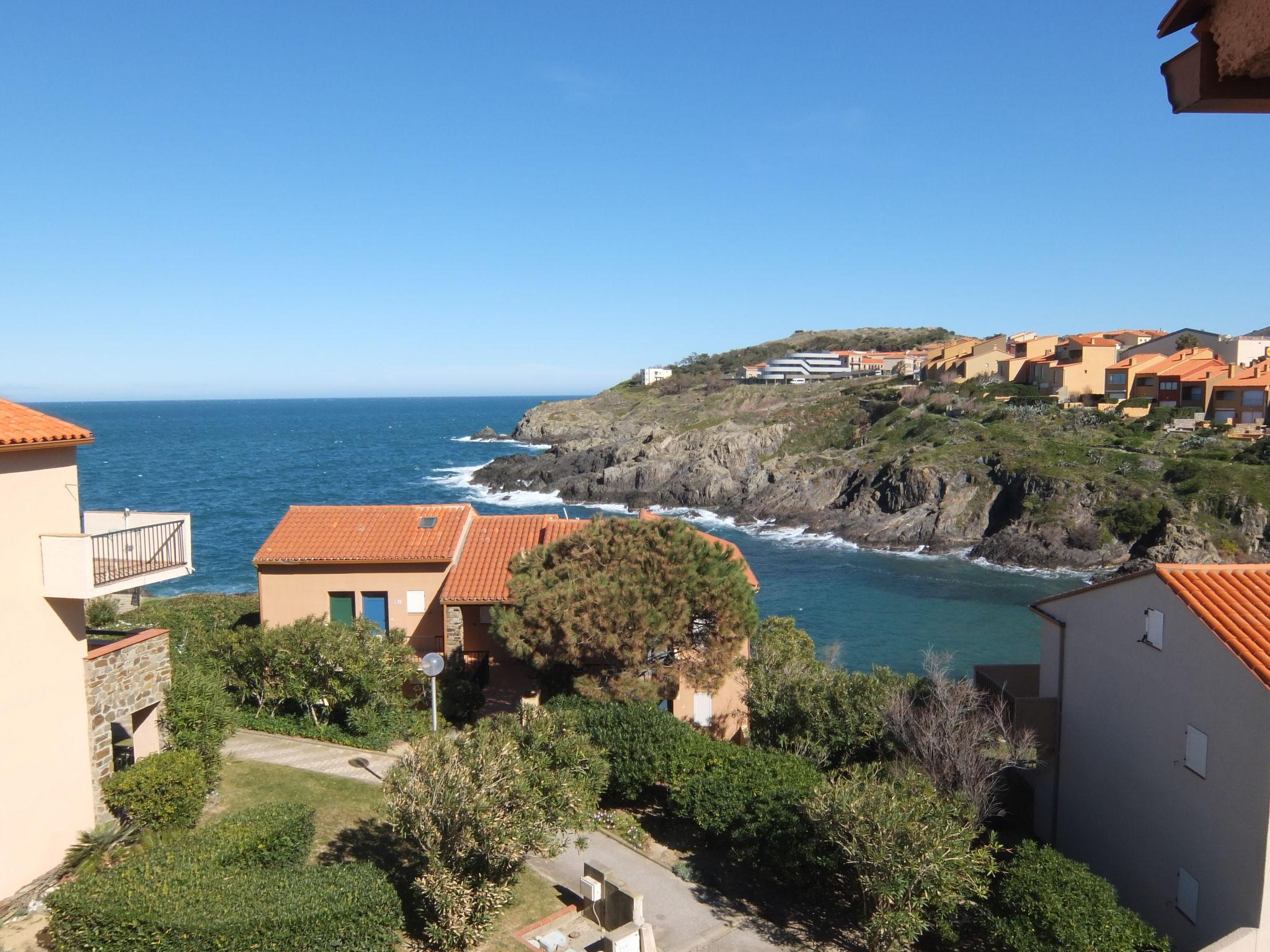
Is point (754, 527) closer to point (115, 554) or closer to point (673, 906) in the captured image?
point (673, 906)

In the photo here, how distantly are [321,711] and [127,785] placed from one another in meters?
6.43

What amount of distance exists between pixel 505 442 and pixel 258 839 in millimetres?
116258

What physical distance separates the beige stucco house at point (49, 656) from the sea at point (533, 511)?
691 inches

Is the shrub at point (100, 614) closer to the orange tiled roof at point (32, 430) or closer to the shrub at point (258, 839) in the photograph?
the orange tiled roof at point (32, 430)

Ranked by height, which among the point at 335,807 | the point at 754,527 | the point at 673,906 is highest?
the point at 335,807

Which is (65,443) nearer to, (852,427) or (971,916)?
(971,916)

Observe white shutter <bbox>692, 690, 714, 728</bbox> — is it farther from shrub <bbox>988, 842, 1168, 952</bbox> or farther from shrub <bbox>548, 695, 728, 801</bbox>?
shrub <bbox>988, 842, 1168, 952</bbox>

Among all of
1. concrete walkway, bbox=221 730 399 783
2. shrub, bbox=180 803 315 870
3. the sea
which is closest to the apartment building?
the sea

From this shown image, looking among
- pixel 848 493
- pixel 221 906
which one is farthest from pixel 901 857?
pixel 848 493

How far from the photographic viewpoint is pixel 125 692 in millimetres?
13133

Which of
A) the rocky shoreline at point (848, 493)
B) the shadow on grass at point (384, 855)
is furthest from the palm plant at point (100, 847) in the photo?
the rocky shoreline at point (848, 493)

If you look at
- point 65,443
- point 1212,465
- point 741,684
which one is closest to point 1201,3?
point 65,443

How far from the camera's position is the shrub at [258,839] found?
10.8m

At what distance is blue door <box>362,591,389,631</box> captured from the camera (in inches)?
882
